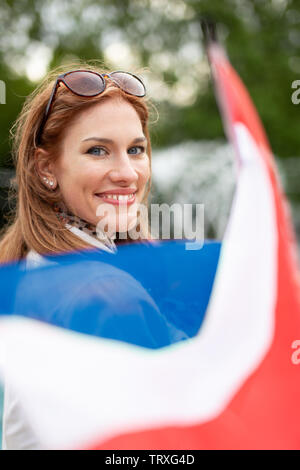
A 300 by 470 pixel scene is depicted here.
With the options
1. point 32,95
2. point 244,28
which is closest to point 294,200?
point 244,28

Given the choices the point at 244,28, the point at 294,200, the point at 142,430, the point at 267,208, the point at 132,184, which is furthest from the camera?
the point at 244,28

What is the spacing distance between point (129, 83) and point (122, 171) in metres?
0.24

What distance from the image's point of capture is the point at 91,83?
1.23 m

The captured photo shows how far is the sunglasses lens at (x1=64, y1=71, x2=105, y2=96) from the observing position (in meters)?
1.22

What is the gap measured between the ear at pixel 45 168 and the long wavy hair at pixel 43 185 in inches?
0.4

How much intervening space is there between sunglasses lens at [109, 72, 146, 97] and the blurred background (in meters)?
8.69

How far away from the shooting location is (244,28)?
11.1 m

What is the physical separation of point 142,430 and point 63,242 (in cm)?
46

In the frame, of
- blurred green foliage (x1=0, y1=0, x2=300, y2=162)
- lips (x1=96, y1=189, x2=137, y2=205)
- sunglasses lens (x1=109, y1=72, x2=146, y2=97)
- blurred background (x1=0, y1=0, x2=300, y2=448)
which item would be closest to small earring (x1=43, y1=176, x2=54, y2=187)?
lips (x1=96, y1=189, x2=137, y2=205)

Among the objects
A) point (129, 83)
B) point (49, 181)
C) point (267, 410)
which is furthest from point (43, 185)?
point (267, 410)

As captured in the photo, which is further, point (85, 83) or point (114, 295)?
point (85, 83)

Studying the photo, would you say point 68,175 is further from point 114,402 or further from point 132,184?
point 114,402

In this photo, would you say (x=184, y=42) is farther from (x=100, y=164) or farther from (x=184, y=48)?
(x=100, y=164)

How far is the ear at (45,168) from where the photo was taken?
49.7 inches
